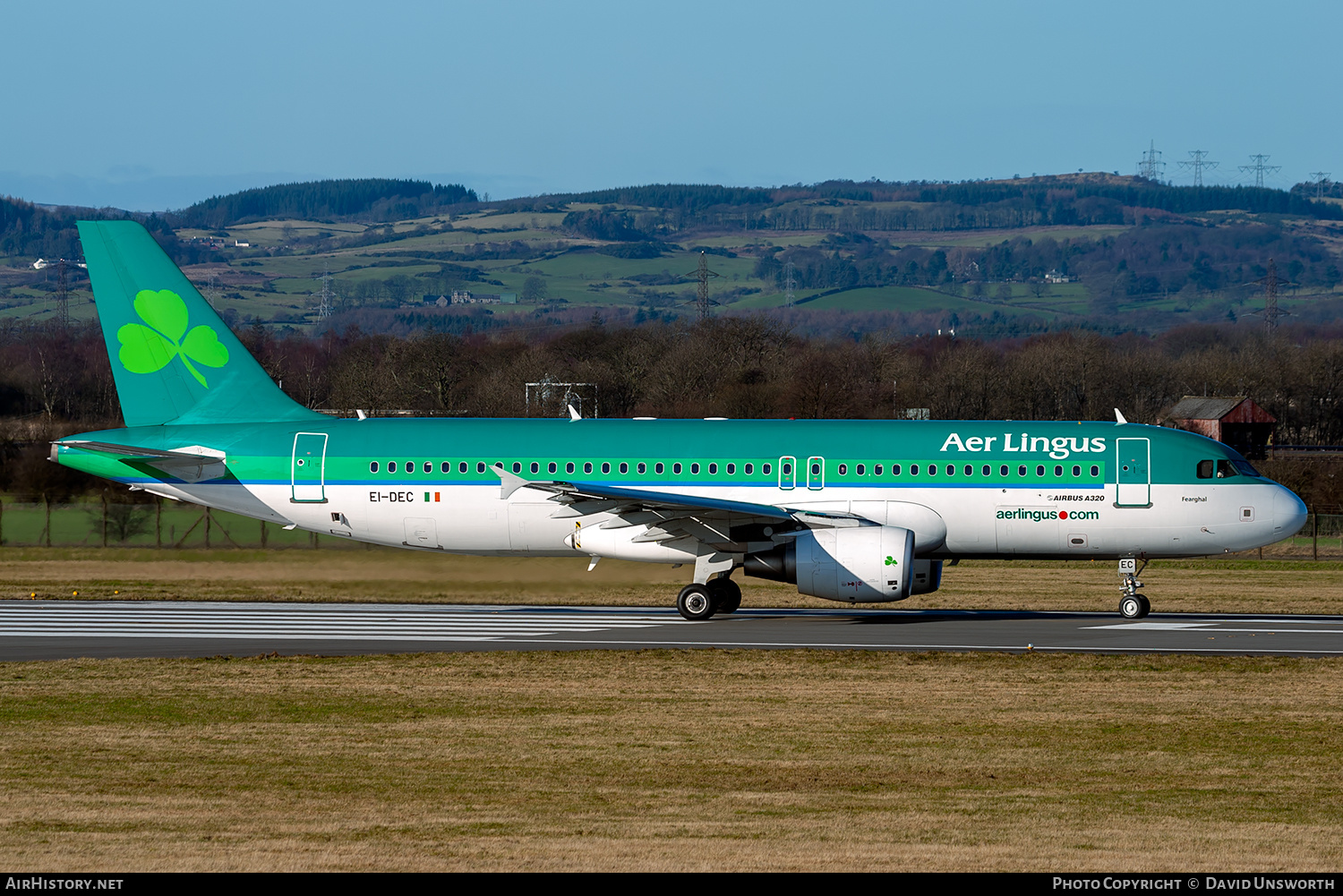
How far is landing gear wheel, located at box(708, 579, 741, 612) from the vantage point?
29.1 m

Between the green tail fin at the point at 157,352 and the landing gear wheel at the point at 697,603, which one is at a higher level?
the green tail fin at the point at 157,352

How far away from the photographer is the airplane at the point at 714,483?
29.1 meters

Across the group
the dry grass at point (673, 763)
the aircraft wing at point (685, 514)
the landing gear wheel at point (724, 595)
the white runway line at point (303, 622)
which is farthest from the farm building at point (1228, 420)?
the dry grass at point (673, 763)

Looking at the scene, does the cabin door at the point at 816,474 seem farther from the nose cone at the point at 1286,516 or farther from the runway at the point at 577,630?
the nose cone at the point at 1286,516

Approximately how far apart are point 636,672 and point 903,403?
70.7 m

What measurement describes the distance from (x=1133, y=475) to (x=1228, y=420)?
7794 cm

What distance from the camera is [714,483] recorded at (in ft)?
96.5

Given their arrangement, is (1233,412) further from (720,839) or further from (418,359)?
(720,839)

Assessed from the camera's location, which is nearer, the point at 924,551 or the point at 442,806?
the point at 442,806

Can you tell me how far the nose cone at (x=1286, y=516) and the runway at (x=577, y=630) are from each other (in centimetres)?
185

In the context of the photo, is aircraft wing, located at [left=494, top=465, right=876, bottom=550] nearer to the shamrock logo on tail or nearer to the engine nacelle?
the engine nacelle

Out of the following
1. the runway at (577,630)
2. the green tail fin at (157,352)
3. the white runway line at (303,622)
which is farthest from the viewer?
the green tail fin at (157,352)

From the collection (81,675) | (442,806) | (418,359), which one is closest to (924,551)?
(81,675)

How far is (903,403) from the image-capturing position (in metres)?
90.2
